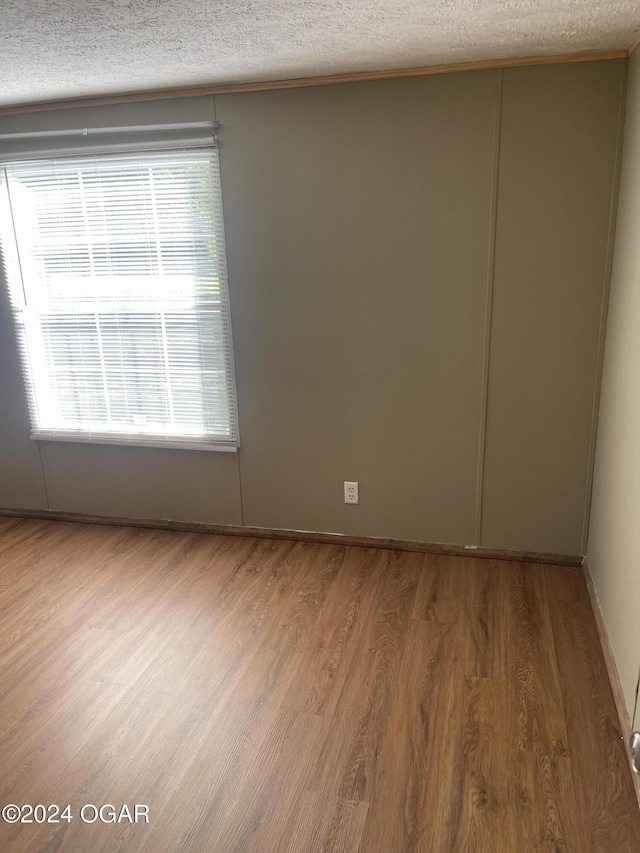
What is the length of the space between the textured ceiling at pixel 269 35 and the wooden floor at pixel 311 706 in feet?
7.42

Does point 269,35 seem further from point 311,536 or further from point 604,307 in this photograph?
point 311,536

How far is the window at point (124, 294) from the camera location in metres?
3.00

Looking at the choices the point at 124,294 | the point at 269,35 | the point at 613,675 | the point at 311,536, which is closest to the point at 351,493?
the point at 311,536

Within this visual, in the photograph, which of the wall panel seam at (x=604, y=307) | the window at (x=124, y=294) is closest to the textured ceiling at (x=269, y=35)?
the wall panel seam at (x=604, y=307)

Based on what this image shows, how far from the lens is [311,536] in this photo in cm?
329

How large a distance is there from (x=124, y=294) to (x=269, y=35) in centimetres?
154

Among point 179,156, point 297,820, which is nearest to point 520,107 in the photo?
point 179,156

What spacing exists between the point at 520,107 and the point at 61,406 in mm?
2842

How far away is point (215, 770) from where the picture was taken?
1843mm

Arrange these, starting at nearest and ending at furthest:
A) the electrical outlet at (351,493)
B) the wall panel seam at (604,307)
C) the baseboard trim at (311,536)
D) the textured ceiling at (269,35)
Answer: the textured ceiling at (269,35) < the wall panel seam at (604,307) < the baseboard trim at (311,536) < the electrical outlet at (351,493)

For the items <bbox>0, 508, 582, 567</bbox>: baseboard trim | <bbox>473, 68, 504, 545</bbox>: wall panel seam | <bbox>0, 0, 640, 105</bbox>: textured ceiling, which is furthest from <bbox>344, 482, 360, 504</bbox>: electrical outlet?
<bbox>0, 0, 640, 105</bbox>: textured ceiling

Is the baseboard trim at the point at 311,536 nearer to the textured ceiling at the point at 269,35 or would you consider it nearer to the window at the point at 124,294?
the window at the point at 124,294

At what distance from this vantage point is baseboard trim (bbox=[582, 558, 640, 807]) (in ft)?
6.07

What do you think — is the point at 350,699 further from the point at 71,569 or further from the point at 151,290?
the point at 151,290
